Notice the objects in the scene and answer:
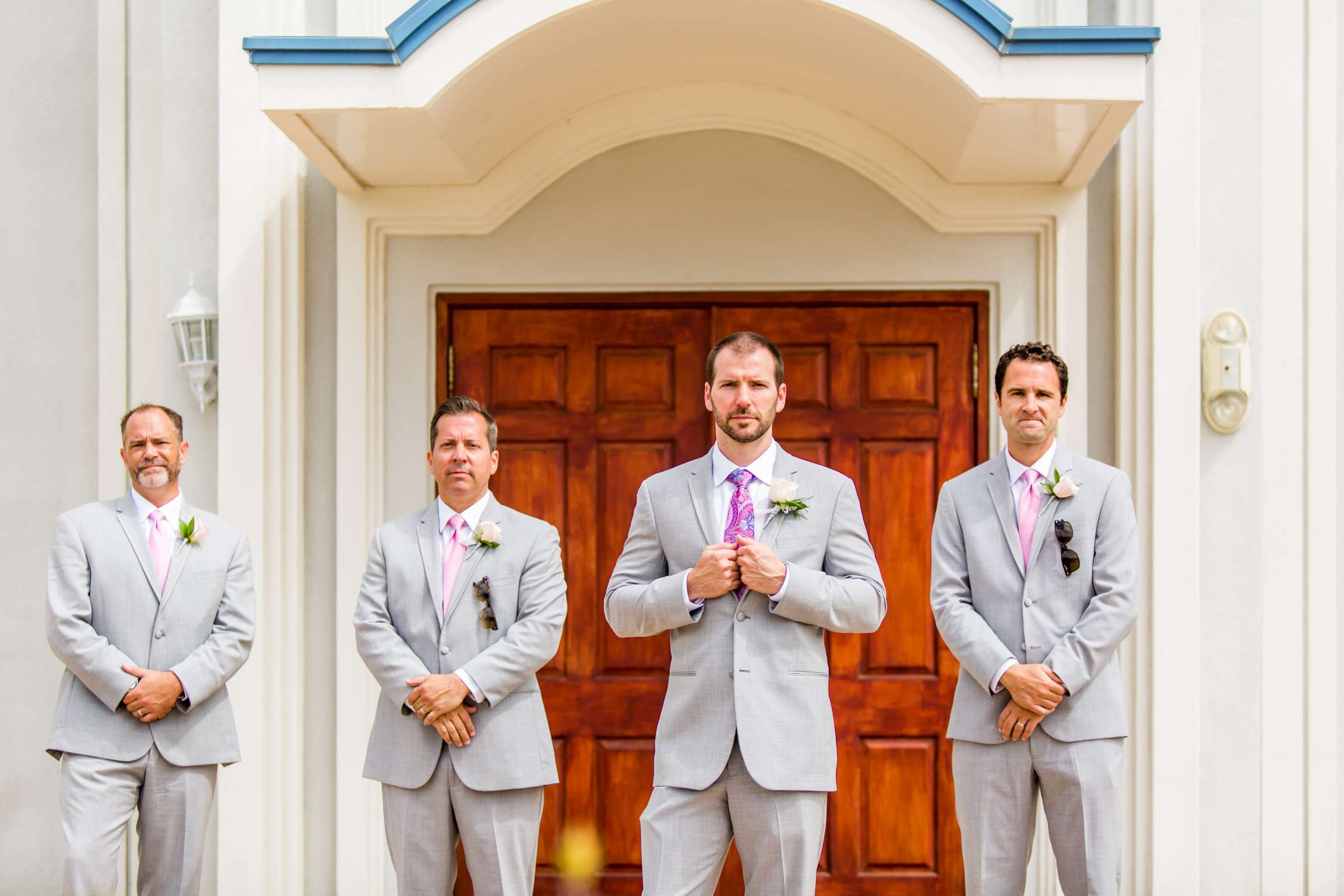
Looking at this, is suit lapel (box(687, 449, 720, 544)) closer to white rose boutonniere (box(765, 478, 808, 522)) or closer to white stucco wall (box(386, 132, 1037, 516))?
white rose boutonniere (box(765, 478, 808, 522))

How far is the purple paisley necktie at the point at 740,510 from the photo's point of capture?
3883 mm

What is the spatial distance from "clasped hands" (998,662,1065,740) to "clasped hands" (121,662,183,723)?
2.84 metres

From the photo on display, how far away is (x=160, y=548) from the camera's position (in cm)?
447

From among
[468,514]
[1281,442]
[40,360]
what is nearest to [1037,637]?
[468,514]

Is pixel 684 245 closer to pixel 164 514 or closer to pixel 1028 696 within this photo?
pixel 164 514

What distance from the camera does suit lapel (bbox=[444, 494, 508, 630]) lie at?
4078 mm

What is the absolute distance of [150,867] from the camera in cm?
441

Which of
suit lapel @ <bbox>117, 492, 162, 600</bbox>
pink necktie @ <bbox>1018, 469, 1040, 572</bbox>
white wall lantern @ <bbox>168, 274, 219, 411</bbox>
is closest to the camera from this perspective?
pink necktie @ <bbox>1018, 469, 1040, 572</bbox>

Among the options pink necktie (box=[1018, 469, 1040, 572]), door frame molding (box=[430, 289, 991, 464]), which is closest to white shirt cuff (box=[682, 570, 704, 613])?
pink necktie (box=[1018, 469, 1040, 572])

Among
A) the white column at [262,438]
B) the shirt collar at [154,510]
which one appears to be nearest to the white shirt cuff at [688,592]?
the shirt collar at [154,510]

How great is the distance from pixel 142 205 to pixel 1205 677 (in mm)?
5354

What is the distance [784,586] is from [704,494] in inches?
17.4

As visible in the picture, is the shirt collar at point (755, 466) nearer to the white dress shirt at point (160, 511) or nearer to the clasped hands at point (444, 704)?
the clasped hands at point (444, 704)

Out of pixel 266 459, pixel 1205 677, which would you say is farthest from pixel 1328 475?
pixel 266 459
